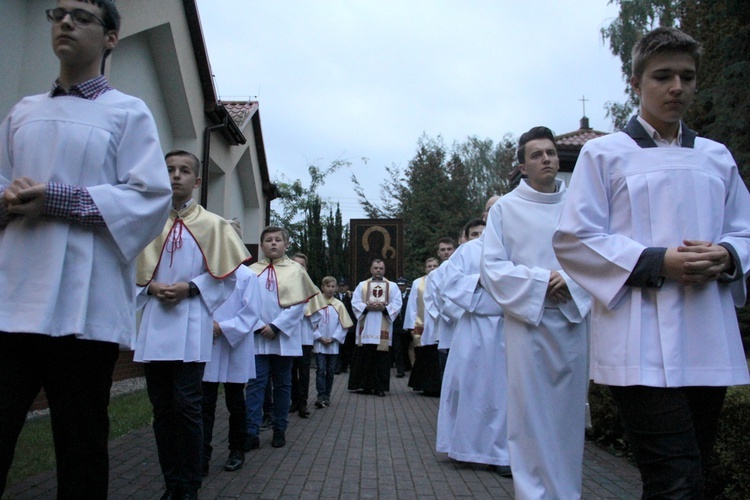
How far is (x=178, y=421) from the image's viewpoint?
4.79m

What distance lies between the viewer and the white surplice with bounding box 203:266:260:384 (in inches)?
251

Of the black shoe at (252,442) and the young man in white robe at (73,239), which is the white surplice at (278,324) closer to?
the black shoe at (252,442)

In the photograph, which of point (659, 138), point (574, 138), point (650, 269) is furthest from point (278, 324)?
point (574, 138)

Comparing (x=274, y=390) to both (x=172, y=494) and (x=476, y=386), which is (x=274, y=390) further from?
(x=172, y=494)

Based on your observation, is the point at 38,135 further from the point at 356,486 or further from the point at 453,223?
the point at 453,223

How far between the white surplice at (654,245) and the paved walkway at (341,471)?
10.1 ft

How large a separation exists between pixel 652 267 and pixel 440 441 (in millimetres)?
4584

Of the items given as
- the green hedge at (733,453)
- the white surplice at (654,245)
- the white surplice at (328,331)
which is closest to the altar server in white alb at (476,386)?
the green hedge at (733,453)

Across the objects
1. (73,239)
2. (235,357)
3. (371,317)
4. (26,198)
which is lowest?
(235,357)

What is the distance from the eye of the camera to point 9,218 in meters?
2.78

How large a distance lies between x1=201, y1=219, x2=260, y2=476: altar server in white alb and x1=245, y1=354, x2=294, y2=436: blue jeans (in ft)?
2.66

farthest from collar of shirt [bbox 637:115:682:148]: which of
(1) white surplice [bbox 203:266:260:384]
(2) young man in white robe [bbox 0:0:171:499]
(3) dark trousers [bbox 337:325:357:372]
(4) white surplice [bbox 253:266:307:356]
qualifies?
(3) dark trousers [bbox 337:325:357:372]

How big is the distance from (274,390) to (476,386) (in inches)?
90.7

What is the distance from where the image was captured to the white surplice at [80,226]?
265 cm
